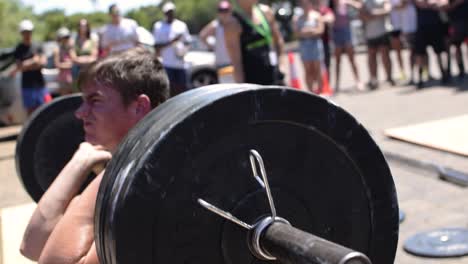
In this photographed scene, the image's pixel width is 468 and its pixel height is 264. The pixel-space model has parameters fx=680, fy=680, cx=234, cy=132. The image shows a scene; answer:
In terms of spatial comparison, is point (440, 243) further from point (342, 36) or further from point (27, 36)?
point (27, 36)

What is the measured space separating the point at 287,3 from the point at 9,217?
33.2 metres

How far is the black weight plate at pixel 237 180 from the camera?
1500 millimetres

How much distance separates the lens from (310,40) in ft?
33.0

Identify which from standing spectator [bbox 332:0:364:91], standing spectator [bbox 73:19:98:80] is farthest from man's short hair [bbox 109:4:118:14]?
standing spectator [bbox 332:0:364:91]

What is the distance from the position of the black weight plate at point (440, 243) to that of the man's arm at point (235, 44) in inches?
114

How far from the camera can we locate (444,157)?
5.61 metres

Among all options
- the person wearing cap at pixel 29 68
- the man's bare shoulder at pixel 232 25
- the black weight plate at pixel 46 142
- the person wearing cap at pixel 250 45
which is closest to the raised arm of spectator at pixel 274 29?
the person wearing cap at pixel 250 45

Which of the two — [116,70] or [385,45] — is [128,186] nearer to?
[116,70]

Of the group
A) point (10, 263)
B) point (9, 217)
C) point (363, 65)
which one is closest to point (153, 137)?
point (10, 263)

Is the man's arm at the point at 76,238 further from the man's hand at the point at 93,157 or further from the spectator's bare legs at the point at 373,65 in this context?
the spectator's bare legs at the point at 373,65

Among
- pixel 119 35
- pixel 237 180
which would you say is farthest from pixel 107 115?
pixel 119 35

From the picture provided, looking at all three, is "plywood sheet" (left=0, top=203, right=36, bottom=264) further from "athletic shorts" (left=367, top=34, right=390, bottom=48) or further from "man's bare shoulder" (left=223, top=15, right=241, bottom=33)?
"athletic shorts" (left=367, top=34, right=390, bottom=48)

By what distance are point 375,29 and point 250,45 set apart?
5.36 m

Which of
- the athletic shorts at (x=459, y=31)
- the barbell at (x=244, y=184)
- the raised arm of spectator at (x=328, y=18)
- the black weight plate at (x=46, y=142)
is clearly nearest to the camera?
the barbell at (x=244, y=184)
